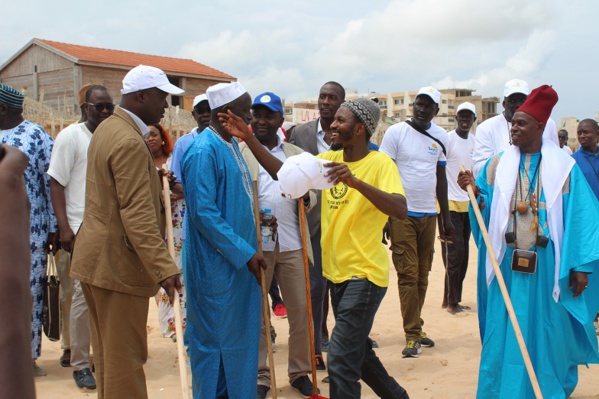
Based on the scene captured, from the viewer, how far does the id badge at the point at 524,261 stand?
4.39 meters

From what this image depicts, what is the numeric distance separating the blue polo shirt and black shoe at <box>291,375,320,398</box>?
14.0 ft

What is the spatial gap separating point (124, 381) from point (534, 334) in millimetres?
2840

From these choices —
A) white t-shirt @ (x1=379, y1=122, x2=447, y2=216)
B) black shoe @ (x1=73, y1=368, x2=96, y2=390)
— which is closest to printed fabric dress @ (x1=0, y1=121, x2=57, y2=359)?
black shoe @ (x1=73, y1=368, x2=96, y2=390)

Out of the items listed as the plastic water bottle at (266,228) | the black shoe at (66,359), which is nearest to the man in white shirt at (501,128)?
the plastic water bottle at (266,228)

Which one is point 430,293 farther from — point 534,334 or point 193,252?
point 193,252

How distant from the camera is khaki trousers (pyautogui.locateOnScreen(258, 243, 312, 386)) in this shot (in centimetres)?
499

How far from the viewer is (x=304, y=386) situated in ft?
16.5

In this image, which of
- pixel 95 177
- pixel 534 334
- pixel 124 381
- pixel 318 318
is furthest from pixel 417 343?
pixel 95 177

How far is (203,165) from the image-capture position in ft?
12.8

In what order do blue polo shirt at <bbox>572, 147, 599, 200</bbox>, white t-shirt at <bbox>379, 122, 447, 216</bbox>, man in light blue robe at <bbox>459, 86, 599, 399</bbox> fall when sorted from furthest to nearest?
1. blue polo shirt at <bbox>572, 147, 599, 200</bbox>
2. white t-shirt at <bbox>379, 122, 447, 216</bbox>
3. man in light blue robe at <bbox>459, 86, 599, 399</bbox>

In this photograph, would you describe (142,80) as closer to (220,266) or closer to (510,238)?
(220,266)

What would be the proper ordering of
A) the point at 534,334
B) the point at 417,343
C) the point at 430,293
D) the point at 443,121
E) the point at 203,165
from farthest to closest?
the point at 443,121
the point at 430,293
the point at 417,343
the point at 534,334
the point at 203,165

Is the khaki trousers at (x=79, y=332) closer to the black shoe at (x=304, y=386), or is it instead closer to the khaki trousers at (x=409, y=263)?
the black shoe at (x=304, y=386)

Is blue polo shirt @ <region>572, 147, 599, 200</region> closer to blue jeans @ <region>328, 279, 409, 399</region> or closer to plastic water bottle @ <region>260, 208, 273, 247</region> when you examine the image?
plastic water bottle @ <region>260, 208, 273, 247</region>
